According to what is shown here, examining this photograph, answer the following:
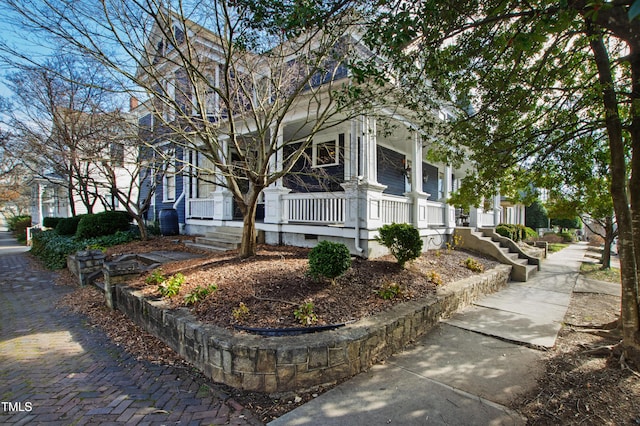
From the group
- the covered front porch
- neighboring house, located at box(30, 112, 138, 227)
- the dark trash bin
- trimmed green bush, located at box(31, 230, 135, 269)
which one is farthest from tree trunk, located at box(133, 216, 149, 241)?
the covered front porch

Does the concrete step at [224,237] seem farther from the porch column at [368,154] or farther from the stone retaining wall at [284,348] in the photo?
the stone retaining wall at [284,348]

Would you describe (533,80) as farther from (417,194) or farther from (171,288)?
(171,288)

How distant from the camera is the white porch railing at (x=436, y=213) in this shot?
349 inches

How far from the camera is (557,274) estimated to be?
341 inches

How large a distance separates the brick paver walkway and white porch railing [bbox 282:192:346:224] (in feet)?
14.8

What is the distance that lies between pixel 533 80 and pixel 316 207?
15.5 ft

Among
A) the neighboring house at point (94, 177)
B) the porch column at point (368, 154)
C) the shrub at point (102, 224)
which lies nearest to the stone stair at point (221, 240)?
the neighboring house at point (94, 177)

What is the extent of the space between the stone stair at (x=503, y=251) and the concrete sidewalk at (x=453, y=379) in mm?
3057

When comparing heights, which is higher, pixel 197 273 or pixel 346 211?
pixel 346 211

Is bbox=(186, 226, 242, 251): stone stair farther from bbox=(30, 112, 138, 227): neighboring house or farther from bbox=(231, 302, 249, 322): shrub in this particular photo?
bbox=(231, 302, 249, 322): shrub

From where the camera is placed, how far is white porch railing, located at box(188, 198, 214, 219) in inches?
415

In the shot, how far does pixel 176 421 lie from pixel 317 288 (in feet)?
7.64

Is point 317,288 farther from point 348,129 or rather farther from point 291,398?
point 348,129

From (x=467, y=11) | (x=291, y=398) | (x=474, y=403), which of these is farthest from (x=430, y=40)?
(x=291, y=398)
